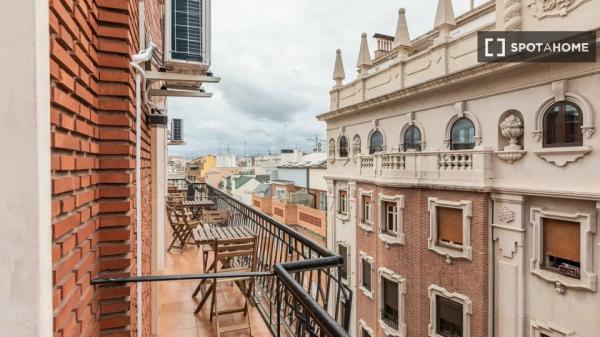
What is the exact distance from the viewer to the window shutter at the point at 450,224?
9305mm

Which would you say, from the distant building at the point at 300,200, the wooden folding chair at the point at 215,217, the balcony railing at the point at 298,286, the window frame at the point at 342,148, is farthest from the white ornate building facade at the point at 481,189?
→ the balcony railing at the point at 298,286

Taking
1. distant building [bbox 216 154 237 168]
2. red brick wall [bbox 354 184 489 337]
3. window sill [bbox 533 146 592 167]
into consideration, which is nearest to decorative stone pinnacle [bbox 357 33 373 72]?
red brick wall [bbox 354 184 489 337]

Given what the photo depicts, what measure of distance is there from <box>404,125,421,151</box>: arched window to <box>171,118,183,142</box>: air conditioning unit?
30.4 feet

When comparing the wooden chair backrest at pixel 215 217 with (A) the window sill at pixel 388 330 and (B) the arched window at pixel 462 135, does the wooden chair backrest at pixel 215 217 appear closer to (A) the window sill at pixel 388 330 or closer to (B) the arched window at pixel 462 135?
(B) the arched window at pixel 462 135

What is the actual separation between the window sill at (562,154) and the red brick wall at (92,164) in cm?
865

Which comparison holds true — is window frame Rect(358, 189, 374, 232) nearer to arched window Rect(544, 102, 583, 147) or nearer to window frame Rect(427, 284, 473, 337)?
window frame Rect(427, 284, 473, 337)

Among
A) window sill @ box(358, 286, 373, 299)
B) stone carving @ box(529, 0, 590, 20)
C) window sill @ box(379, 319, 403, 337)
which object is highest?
stone carving @ box(529, 0, 590, 20)

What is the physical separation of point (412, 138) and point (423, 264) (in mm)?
4393

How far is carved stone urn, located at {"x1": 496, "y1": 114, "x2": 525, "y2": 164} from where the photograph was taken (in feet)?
26.1

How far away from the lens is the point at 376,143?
43.4 feet

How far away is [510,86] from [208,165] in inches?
1995

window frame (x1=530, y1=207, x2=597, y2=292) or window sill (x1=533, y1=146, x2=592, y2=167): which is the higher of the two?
window sill (x1=533, y1=146, x2=592, y2=167)

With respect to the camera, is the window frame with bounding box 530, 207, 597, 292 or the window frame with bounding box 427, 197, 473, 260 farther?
the window frame with bounding box 427, 197, 473, 260

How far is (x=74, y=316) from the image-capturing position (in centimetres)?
138
